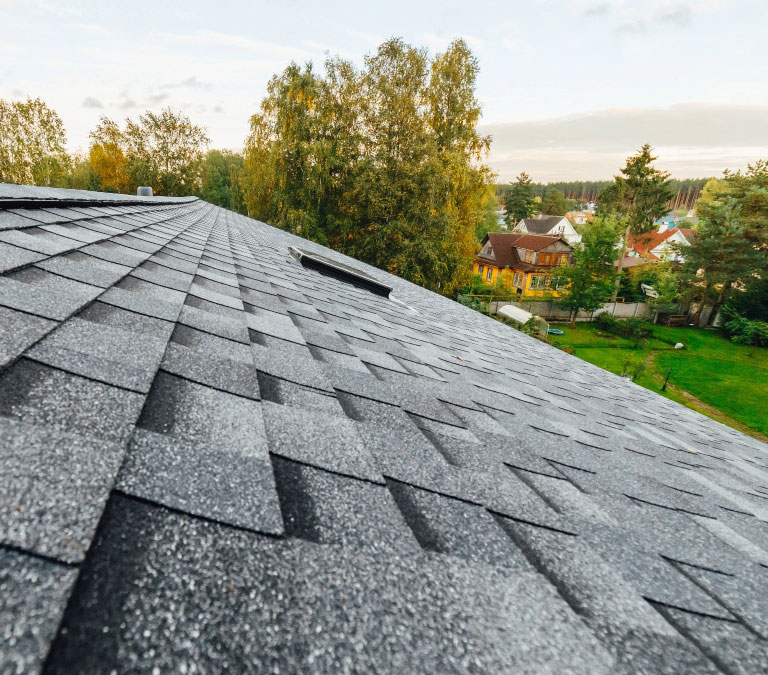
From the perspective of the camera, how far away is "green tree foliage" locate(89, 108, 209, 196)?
125 feet

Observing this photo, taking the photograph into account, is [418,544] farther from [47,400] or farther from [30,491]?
[47,400]

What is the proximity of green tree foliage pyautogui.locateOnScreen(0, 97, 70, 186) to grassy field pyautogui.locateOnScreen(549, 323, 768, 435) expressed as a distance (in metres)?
44.2

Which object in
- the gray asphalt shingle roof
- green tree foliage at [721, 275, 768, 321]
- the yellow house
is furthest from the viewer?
the yellow house

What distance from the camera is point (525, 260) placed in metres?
40.9

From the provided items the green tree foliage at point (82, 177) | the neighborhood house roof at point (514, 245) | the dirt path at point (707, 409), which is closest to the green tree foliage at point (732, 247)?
the neighborhood house roof at point (514, 245)

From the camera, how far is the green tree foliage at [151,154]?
38.0m

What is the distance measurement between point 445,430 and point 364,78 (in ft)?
78.2

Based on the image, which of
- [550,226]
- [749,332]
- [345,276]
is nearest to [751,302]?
[749,332]

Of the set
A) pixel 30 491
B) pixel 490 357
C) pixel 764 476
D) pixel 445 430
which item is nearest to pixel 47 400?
pixel 30 491

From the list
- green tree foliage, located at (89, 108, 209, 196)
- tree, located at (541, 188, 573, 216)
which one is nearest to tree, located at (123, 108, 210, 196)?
green tree foliage, located at (89, 108, 209, 196)

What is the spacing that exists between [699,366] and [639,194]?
23.5 m

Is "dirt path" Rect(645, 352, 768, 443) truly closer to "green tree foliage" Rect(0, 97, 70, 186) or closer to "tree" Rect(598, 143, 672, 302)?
"tree" Rect(598, 143, 672, 302)

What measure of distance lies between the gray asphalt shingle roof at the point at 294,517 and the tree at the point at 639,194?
43.1 meters

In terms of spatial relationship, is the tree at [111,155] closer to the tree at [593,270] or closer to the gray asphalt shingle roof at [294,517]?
the tree at [593,270]
